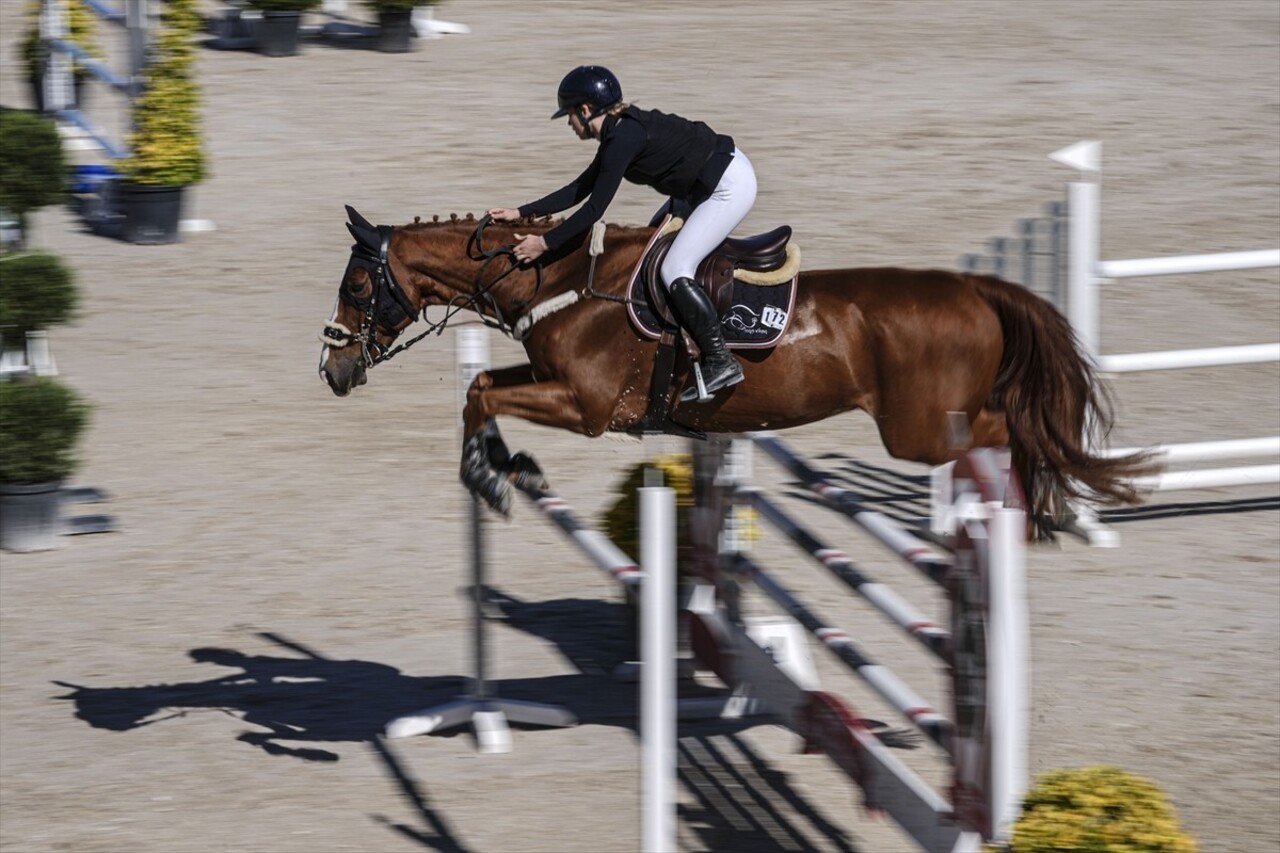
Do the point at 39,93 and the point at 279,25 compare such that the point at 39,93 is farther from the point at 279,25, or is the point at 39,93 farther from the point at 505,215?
the point at 505,215

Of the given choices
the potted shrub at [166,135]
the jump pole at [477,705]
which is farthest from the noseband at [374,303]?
the potted shrub at [166,135]

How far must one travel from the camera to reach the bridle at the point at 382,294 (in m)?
6.08

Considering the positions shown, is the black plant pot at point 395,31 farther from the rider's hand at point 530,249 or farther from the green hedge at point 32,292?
the rider's hand at point 530,249

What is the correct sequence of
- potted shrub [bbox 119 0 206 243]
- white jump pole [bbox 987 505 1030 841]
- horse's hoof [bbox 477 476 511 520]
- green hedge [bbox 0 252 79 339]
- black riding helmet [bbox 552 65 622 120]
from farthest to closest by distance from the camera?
1. potted shrub [bbox 119 0 206 243]
2. green hedge [bbox 0 252 79 339]
3. horse's hoof [bbox 477 476 511 520]
4. black riding helmet [bbox 552 65 622 120]
5. white jump pole [bbox 987 505 1030 841]

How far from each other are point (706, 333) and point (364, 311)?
3.82ft

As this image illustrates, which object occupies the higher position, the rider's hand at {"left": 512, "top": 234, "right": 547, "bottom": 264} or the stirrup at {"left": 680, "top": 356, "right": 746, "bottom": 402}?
the rider's hand at {"left": 512, "top": 234, "right": 547, "bottom": 264}

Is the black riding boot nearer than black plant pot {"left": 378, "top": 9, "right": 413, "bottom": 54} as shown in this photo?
Yes

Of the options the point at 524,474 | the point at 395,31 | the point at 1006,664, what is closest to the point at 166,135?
the point at 395,31

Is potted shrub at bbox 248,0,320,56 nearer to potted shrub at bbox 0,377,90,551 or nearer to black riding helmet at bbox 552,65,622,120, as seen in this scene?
potted shrub at bbox 0,377,90,551

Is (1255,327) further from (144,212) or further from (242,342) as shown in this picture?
(144,212)

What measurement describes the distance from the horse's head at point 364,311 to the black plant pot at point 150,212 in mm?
6653

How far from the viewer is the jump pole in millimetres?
6023

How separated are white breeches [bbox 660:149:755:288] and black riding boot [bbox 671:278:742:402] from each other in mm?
56

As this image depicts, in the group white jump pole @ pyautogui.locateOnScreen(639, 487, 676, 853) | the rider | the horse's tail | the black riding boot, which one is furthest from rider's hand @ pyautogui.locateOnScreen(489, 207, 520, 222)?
white jump pole @ pyautogui.locateOnScreen(639, 487, 676, 853)
